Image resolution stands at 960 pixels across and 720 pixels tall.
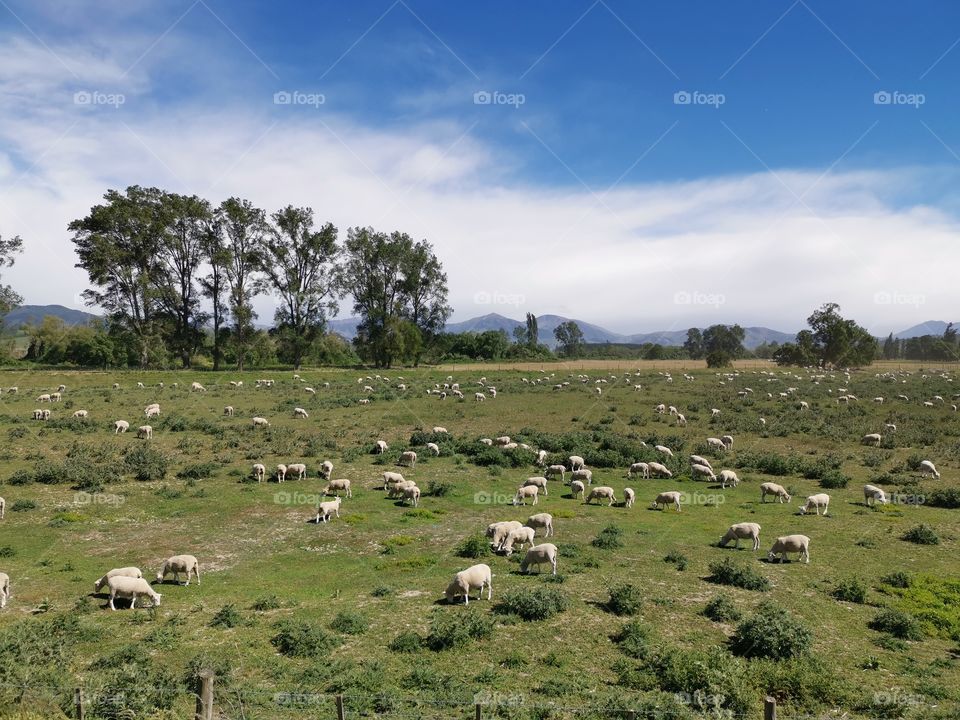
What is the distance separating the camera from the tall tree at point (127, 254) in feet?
243

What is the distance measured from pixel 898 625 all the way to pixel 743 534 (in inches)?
237

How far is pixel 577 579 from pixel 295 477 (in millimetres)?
17036

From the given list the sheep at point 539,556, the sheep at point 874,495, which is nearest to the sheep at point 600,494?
the sheep at point 539,556

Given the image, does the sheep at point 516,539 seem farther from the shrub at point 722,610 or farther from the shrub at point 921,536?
the shrub at point 921,536

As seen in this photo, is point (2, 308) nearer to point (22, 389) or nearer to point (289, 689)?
point (22, 389)

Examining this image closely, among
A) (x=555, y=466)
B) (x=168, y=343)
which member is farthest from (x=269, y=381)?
(x=555, y=466)

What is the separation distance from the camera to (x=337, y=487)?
83.3ft

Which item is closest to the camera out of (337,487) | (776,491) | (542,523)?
(542,523)

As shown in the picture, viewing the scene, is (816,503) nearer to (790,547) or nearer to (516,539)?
(790,547)

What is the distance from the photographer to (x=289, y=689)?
10453 mm

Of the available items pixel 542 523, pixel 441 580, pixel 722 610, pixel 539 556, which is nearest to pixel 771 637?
pixel 722 610

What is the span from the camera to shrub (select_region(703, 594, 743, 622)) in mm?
13570

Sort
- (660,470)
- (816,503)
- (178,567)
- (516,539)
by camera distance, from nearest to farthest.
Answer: (178,567) < (516,539) < (816,503) < (660,470)

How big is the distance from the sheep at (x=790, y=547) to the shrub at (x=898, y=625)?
3.82 metres
